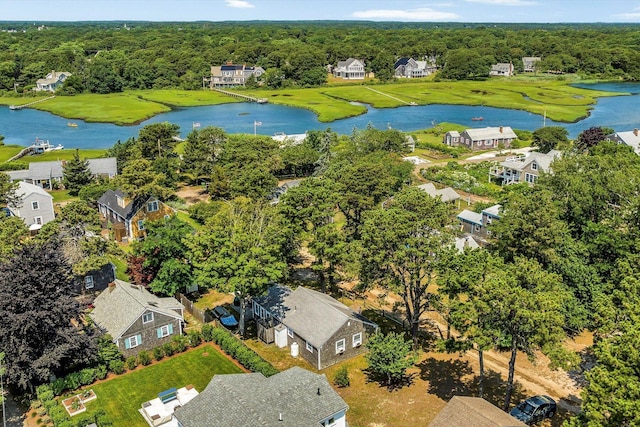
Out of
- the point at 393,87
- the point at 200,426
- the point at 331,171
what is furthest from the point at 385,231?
the point at 393,87

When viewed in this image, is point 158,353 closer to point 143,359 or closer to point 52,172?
point 143,359

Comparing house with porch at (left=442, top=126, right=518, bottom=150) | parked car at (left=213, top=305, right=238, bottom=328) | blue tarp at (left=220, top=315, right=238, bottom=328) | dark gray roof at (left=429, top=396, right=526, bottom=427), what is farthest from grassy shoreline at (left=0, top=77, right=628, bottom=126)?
dark gray roof at (left=429, top=396, right=526, bottom=427)

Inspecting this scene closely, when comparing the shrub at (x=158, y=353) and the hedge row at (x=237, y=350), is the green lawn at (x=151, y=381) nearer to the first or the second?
the shrub at (x=158, y=353)

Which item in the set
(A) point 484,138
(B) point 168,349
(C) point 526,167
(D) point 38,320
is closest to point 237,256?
(B) point 168,349

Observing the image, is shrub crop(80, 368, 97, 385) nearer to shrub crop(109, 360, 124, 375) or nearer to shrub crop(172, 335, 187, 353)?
A: shrub crop(109, 360, 124, 375)

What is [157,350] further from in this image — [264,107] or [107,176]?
[264,107]
